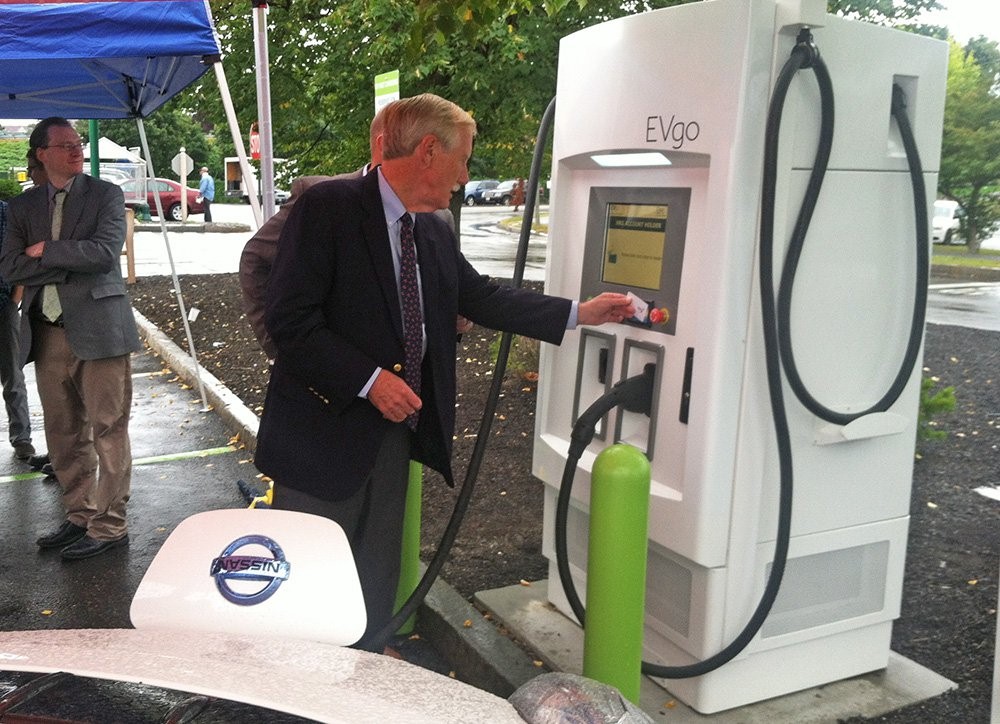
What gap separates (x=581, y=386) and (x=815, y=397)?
2.60ft

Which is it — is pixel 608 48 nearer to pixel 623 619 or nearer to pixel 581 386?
pixel 581 386

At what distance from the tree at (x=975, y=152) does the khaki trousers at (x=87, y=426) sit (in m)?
3.68

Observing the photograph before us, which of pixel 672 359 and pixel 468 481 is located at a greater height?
pixel 672 359

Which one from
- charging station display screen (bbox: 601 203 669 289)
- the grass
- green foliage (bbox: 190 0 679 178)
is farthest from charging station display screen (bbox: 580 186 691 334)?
green foliage (bbox: 190 0 679 178)

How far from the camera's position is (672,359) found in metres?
2.96

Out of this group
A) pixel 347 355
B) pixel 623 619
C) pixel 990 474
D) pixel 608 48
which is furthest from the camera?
pixel 990 474

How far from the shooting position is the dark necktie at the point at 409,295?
2967mm

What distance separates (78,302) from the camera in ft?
15.2

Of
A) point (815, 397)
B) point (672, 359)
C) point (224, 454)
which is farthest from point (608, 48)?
point (224, 454)

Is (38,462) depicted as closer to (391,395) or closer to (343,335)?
(343,335)

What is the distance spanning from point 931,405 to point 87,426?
4.06 metres

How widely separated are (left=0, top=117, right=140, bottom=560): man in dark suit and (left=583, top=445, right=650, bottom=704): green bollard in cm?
299

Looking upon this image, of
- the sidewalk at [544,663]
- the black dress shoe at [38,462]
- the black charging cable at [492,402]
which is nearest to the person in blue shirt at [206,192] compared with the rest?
the black dress shoe at [38,462]

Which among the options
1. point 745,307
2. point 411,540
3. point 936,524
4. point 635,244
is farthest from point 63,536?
point 936,524
